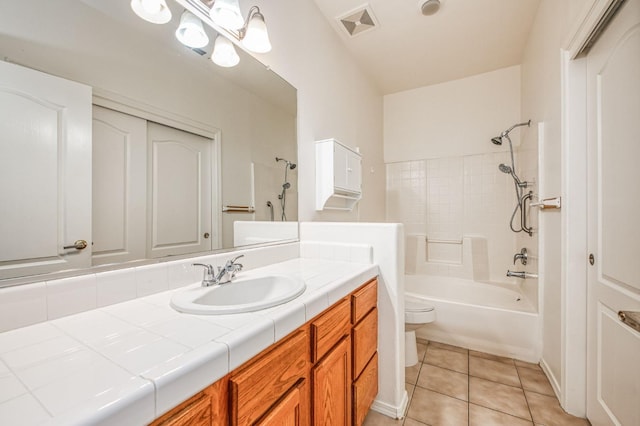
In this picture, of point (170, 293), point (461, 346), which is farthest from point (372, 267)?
point (461, 346)

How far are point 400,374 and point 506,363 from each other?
107cm

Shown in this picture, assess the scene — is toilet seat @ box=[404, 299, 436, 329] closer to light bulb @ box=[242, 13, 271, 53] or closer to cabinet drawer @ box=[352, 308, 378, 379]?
cabinet drawer @ box=[352, 308, 378, 379]

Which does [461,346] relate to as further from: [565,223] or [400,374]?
[565,223]

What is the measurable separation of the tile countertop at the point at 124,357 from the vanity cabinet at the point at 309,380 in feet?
0.13

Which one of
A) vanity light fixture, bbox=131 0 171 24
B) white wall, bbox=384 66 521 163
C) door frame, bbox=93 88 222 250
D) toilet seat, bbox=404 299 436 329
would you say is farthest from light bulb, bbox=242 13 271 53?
white wall, bbox=384 66 521 163

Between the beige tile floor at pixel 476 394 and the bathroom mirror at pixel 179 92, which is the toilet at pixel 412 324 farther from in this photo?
the bathroom mirror at pixel 179 92

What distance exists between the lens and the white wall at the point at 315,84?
1.67m

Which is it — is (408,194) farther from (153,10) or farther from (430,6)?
(153,10)

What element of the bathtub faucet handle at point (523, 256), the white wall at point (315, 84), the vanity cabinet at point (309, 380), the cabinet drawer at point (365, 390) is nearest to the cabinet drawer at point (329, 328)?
the vanity cabinet at point (309, 380)

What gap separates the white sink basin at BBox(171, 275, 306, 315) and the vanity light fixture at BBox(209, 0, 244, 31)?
1.18 meters

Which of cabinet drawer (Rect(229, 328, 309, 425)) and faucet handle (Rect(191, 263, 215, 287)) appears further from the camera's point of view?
faucet handle (Rect(191, 263, 215, 287))

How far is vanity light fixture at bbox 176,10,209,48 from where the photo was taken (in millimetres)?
1093

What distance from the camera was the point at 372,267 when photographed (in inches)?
52.3

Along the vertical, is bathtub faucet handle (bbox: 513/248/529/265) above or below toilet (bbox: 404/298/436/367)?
above
